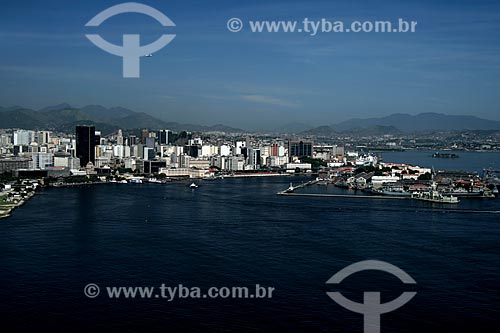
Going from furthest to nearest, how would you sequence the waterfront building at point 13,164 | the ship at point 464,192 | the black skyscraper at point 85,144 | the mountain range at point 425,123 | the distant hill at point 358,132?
1. the mountain range at point 425,123
2. the distant hill at point 358,132
3. the black skyscraper at point 85,144
4. the waterfront building at point 13,164
5. the ship at point 464,192

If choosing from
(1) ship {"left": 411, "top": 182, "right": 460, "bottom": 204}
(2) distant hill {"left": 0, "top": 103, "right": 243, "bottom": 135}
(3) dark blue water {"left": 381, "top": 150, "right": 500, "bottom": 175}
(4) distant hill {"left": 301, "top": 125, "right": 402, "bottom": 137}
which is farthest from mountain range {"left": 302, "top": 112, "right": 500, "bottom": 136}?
(1) ship {"left": 411, "top": 182, "right": 460, "bottom": 204}

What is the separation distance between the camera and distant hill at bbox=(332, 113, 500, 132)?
84056mm

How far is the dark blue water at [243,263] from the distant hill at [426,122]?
3039 inches

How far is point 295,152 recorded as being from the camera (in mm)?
25141

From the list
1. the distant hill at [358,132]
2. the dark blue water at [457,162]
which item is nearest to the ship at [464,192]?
the dark blue water at [457,162]

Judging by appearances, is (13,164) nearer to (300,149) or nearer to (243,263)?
(300,149)

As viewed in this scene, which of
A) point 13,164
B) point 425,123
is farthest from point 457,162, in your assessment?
point 425,123

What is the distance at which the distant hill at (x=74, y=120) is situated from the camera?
4244cm

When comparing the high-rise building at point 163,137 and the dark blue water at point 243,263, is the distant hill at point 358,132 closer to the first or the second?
the high-rise building at point 163,137

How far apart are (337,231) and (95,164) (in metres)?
13.9

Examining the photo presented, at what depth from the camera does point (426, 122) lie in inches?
3570

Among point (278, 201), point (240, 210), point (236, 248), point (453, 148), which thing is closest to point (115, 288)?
point (236, 248)

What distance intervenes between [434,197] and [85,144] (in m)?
12.2

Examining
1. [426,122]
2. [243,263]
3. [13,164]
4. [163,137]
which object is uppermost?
[426,122]
